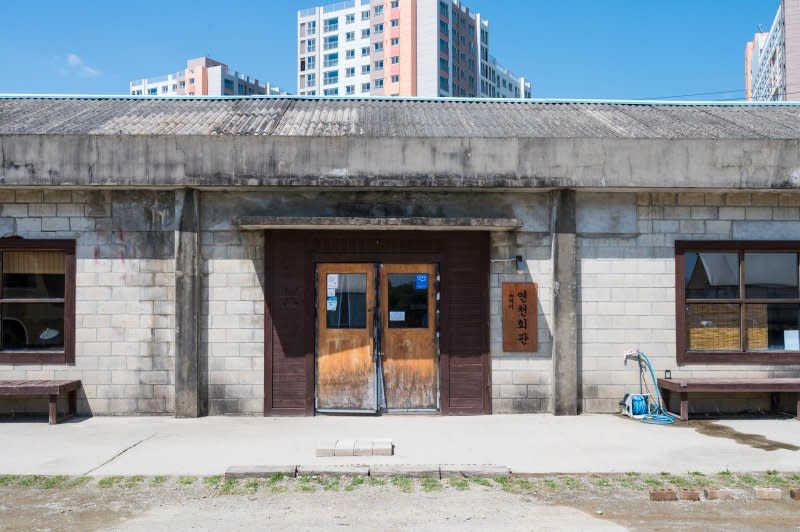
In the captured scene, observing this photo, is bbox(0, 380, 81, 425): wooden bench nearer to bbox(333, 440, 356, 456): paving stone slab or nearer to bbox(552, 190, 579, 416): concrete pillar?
bbox(333, 440, 356, 456): paving stone slab

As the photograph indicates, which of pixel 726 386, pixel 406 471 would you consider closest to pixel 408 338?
pixel 406 471

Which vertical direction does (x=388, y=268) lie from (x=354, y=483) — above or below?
above

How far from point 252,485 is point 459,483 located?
201cm

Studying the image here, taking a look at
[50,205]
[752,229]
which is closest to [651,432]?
[752,229]

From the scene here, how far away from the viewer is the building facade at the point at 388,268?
10.8 meters

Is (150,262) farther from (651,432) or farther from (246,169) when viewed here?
(651,432)

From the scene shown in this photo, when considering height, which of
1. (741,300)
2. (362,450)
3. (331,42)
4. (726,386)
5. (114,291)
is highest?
(331,42)

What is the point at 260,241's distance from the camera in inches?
440

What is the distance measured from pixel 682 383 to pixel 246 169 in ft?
22.6

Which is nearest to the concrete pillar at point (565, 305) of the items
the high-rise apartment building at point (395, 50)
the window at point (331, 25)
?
the high-rise apartment building at point (395, 50)

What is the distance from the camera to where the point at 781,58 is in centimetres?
6031

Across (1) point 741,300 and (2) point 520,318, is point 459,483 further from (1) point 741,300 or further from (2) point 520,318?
(1) point 741,300

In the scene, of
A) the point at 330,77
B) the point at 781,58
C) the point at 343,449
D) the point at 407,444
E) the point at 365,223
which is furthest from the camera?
the point at 330,77

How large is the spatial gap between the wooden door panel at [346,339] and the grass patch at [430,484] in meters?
3.57
